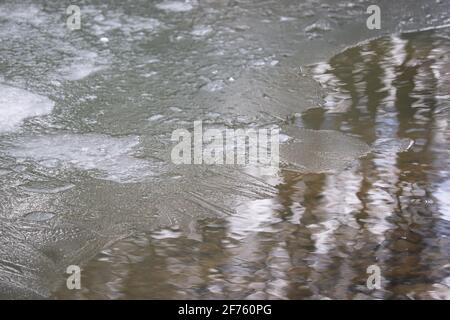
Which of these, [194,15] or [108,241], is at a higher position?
[194,15]

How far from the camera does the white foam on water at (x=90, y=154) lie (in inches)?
137

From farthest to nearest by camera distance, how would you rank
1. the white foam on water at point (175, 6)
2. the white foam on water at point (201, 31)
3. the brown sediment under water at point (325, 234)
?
the white foam on water at point (175, 6) < the white foam on water at point (201, 31) < the brown sediment under water at point (325, 234)

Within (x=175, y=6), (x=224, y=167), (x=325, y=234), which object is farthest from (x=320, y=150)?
(x=175, y=6)

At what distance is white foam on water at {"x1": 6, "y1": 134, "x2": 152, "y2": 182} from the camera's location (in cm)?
348

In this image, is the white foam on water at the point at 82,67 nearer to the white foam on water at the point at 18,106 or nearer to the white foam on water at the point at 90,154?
the white foam on water at the point at 18,106

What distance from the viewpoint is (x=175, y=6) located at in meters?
6.17

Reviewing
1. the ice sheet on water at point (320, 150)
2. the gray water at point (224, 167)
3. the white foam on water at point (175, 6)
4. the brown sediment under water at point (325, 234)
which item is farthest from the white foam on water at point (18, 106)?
the white foam on water at point (175, 6)

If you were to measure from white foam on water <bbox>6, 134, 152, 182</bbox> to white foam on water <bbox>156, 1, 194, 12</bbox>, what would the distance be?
255cm

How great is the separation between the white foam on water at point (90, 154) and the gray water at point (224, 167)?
0.04ft

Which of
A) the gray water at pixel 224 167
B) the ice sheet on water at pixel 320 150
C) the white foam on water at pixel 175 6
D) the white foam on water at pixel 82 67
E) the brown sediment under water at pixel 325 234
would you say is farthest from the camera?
the white foam on water at pixel 175 6
